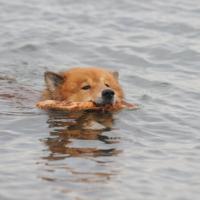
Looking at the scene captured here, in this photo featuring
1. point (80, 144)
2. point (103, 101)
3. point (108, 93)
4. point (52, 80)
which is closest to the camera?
point (80, 144)

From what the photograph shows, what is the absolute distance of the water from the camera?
6.20m

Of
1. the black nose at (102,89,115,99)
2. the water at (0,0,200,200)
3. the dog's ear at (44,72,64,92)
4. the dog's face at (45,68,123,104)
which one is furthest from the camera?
the dog's ear at (44,72,64,92)

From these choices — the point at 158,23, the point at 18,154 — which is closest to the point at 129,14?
the point at 158,23

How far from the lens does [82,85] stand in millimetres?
8945

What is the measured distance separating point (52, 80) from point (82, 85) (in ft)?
1.52

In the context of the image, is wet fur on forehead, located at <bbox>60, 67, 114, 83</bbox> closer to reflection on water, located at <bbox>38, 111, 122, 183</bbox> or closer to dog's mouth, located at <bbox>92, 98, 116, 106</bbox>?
dog's mouth, located at <bbox>92, 98, 116, 106</bbox>

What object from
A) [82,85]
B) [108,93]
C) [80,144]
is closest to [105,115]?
[108,93]

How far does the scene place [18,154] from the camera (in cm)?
695

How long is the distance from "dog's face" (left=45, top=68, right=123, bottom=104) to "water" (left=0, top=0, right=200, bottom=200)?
0.93 ft

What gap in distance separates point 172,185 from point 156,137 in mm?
1709

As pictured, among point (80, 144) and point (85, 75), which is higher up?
point (85, 75)

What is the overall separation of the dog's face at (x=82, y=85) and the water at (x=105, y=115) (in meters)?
0.28

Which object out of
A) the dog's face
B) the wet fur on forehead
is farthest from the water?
the wet fur on forehead

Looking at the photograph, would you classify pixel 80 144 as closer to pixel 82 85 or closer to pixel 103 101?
pixel 103 101
